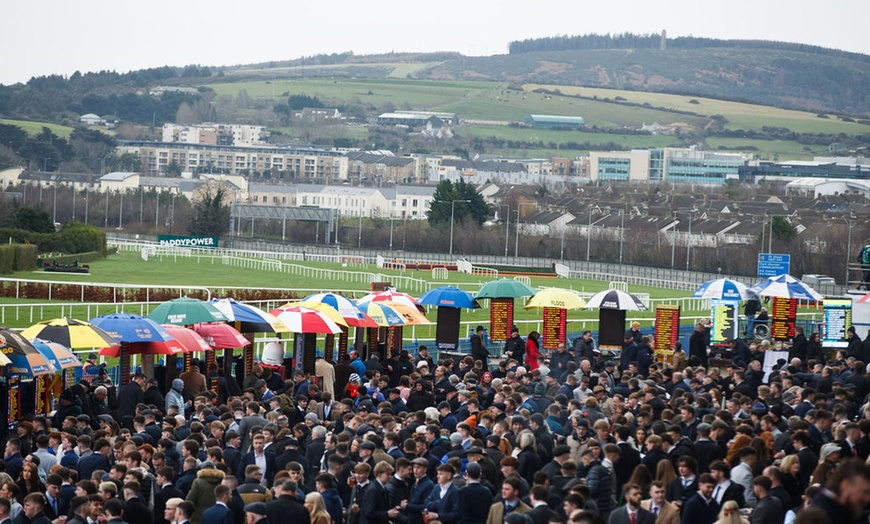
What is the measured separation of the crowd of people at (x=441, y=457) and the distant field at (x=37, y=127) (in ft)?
565

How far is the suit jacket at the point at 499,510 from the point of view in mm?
9375

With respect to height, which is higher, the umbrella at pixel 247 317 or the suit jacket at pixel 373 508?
the umbrella at pixel 247 317

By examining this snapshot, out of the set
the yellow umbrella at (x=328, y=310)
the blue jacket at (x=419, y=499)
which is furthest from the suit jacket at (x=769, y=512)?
the yellow umbrella at (x=328, y=310)

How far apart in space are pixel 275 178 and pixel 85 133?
89.8 ft

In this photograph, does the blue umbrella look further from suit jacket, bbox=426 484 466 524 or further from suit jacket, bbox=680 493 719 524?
suit jacket, bbox=680 493 719 524

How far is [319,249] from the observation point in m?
79.7

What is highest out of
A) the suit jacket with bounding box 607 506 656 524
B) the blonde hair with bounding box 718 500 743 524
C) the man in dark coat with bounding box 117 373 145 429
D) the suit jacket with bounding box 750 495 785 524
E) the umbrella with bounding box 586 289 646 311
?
the umbrella with bounding box 586 289 646 311

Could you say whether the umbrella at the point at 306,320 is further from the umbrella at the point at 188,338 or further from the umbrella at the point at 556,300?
the umbrella at the point at 556,300

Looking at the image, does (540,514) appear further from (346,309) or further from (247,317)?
(346,309)

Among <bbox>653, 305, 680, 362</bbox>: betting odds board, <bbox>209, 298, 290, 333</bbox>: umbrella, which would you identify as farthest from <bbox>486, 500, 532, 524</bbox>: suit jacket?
<bbox>653, 305, 680, 362</bbox>: betting odds board

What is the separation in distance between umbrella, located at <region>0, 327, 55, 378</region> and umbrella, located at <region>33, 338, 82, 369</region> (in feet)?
1.22

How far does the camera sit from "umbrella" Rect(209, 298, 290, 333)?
63.1ft

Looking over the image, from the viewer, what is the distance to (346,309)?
20.9 metres

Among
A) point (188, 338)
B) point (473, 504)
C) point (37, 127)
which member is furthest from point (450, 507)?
point (37, 127)
